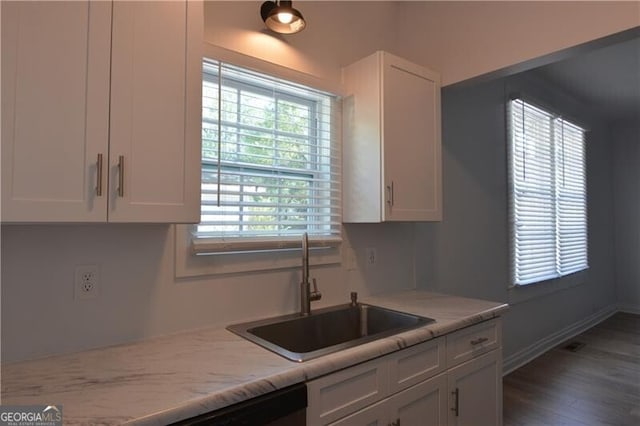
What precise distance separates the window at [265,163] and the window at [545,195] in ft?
7.29

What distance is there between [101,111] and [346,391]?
1200mm

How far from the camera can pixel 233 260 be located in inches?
68.0

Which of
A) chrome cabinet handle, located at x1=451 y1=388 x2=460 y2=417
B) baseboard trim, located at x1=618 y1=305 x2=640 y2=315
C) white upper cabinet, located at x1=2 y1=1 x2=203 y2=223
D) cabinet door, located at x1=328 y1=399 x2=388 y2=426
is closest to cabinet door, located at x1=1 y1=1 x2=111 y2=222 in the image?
white upper cabinet, located at x1=2 y1=1 x2=203 y2=223

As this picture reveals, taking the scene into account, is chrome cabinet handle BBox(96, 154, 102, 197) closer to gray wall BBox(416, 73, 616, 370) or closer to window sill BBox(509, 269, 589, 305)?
gray wall BBox(416, 73, 616, 370)

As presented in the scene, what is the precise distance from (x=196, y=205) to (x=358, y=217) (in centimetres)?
99

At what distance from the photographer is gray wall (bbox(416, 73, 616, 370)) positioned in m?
2.79

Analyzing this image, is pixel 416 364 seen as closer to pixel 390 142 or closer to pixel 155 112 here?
pixel 390 142

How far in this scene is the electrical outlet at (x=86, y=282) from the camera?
52.7 inches

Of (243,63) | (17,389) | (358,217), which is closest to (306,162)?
(358,217)

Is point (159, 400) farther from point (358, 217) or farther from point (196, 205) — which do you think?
point (358, 217)

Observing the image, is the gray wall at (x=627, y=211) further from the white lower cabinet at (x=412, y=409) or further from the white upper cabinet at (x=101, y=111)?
the white upper cabinet at (x=101, y=111)

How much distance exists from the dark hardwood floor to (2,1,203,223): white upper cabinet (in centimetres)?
273

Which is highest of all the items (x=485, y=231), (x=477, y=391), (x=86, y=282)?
(x=485, y=231)

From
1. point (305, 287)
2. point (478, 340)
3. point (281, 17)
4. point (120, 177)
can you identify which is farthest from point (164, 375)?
point (281, 17)
